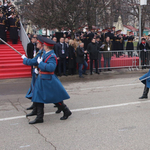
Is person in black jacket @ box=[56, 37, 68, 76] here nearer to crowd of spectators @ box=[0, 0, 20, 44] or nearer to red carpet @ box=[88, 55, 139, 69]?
red carpet @ box=[88, 55, 139, 69]

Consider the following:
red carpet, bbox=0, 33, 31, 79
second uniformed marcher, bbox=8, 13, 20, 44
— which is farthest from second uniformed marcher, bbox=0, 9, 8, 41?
red carpet, bbox=0, 33, 31, 79

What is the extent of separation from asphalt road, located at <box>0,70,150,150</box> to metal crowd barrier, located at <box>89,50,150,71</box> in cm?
513

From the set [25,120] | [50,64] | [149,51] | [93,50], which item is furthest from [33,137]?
[149,51]

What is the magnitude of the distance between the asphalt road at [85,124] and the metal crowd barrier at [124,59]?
5125mm

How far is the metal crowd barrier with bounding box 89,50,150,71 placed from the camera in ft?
45.5

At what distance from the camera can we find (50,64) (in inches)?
208

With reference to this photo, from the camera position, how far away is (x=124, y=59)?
14406mm

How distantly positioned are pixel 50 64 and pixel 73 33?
1085cm

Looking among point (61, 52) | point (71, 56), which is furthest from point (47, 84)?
point (71, 56)

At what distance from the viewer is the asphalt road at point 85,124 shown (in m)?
4.40

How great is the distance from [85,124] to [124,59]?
951 centimetres

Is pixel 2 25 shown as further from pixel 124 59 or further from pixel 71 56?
pixel 124 59

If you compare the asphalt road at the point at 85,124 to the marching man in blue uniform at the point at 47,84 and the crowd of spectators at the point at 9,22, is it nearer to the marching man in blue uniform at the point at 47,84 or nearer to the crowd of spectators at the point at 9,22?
the marching man in blue uniform at the point at 47,84

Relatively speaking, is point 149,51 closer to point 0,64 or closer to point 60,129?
point 0,64
